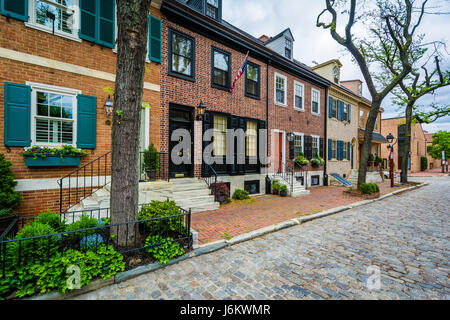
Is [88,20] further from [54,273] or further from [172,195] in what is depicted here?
[54,273]

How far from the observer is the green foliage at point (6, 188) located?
458 cm

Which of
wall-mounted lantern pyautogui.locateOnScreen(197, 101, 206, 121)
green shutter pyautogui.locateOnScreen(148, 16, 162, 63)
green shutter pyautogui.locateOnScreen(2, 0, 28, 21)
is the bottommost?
wall-mounted lantern pyautogui.locateOnScreen(197, 101, 206, 121)

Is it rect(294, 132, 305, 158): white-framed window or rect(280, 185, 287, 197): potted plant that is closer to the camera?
rect(280, 185, 287, 197): potted plant

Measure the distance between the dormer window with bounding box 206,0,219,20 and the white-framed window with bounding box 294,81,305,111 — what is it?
628 cm

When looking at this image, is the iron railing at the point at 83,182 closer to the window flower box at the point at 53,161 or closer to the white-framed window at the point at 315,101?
the window flower box at the point at 53,161

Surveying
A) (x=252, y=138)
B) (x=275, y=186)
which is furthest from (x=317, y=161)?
(x=252, y=138)

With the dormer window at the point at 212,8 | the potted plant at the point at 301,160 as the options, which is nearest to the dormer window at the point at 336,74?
the potted plant at the point at 301,160

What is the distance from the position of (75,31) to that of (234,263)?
7.67m

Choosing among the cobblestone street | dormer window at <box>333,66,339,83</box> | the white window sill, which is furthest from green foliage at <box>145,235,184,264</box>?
dormer window at <box>333,66,339,83</box>

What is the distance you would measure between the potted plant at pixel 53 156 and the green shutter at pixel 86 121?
0.96ft

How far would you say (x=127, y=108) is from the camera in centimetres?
362

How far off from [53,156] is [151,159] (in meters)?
2.60

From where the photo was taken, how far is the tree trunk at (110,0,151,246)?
3.56 meters

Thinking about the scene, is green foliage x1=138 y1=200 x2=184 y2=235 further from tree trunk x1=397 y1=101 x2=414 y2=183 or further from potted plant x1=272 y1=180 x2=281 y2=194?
tree trunk x1=397 y1=101 x2=414 y2=183
